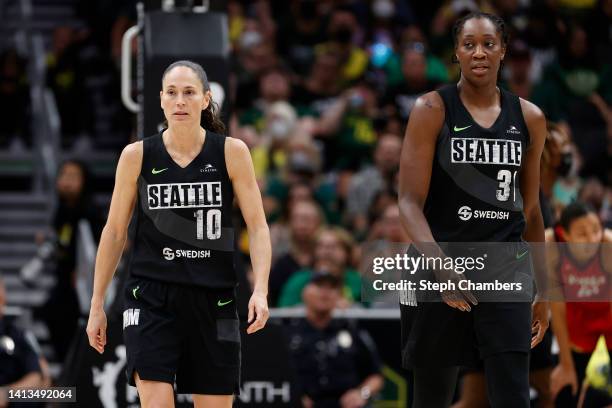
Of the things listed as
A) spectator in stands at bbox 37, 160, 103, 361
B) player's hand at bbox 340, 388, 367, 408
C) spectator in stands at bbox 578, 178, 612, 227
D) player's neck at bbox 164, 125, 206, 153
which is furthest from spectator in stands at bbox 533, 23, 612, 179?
player's neck at bbox 164, 125, 206, 153

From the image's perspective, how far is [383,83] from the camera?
1445 centimetres

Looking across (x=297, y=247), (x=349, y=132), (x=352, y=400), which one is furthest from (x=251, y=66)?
(x=352, y=400)

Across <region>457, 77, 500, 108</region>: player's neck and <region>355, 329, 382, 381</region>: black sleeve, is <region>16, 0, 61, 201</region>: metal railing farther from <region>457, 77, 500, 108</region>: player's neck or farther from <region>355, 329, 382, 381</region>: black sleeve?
<region>457, 77, 500, 108</region>: player's neck

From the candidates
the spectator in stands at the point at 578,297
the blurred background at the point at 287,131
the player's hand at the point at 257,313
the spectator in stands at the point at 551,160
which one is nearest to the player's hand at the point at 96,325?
the player's hand at the point at 257,313

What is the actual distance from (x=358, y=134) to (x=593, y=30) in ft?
9.44

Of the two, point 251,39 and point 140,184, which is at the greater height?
point 251,39

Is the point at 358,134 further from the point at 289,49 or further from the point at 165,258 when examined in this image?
the point at 165,258

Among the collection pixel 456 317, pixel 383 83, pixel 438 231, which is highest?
pixel 383 83

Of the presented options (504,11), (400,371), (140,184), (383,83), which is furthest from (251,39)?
(140,184)

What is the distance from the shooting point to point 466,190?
6.15 metres

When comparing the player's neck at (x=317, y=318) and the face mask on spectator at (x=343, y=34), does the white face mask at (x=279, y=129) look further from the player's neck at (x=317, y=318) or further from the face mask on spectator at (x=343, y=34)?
the player's neck at (x=317, y=318)

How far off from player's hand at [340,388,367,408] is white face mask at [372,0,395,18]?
6.61 meters

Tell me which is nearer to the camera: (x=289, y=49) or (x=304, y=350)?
(x=304, y=350)

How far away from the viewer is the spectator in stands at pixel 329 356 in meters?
10.0
